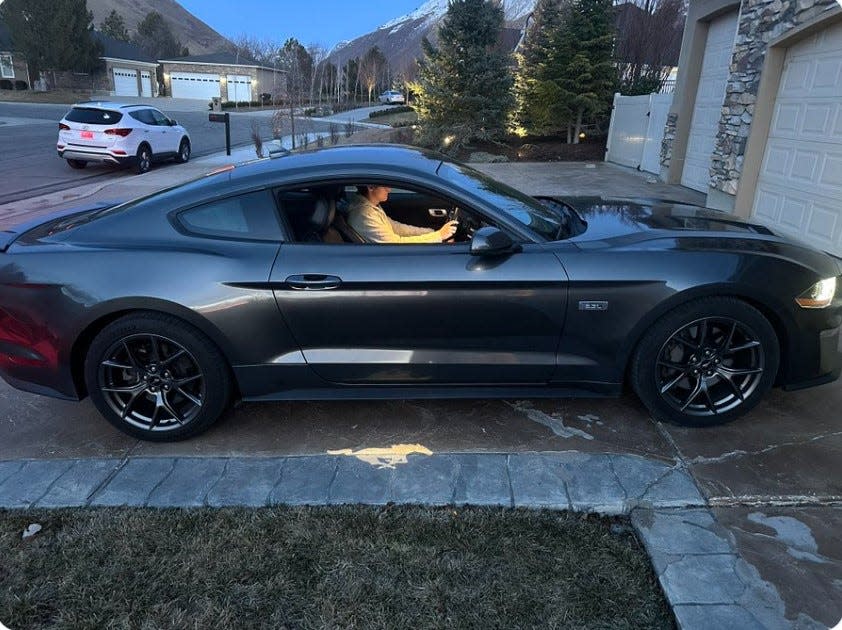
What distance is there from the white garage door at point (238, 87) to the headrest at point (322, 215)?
201 ft

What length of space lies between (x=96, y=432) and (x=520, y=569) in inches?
98.0

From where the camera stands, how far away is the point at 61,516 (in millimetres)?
2564

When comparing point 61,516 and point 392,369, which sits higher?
point 392,369

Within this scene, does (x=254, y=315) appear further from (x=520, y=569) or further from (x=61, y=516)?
(x=520, y=569)

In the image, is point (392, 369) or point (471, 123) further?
point (471, 123)

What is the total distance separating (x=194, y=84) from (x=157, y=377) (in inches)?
2550

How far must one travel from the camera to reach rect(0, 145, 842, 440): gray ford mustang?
2.86 m

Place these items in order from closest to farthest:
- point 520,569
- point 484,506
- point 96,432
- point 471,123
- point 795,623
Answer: point 795,623 → point 520,569 → point 484,506 → point 96,432 → point 471,123

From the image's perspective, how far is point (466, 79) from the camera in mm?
17844

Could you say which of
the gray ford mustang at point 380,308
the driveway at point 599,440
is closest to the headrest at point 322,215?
the gray ford mustang at point 380,308

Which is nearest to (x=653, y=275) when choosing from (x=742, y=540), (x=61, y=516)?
(x=742, y=540)

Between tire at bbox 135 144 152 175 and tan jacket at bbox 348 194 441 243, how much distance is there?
506 inches

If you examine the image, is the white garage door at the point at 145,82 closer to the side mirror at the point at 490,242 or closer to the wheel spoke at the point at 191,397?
the wheel spoke at the point at 191,397

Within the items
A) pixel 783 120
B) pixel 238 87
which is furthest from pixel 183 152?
pixel 238 87
